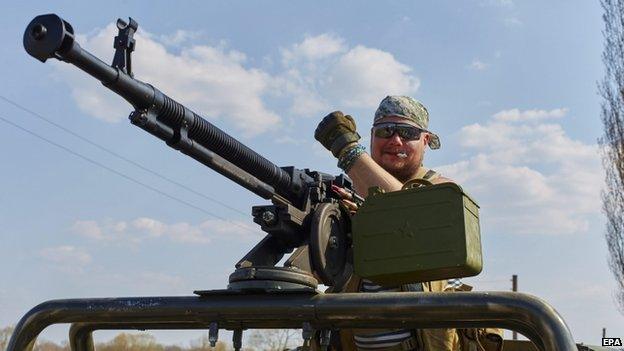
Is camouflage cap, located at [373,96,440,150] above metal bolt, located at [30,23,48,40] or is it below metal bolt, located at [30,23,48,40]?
above

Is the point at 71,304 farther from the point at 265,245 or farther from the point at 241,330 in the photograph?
the point at 265,245

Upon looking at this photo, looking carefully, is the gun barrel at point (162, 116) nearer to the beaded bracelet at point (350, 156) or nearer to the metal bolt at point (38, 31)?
the metal bolt at point (38, 31)

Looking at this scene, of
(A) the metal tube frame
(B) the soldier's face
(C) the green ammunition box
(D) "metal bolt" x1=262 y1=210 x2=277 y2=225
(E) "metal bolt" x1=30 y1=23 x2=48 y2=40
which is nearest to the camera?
(A) the metal tube frame

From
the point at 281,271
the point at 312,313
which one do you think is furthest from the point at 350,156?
the point at 312,313

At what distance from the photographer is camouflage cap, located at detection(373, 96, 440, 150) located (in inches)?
131

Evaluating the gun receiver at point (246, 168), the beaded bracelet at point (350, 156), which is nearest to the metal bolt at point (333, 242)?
the gun receiver at point (246, 168)

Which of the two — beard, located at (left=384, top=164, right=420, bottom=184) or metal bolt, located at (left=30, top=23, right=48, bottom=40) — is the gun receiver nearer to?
metal bolt, located at (left=30, top=23, right=48, bottom=40)

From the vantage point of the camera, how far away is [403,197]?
2078 mm

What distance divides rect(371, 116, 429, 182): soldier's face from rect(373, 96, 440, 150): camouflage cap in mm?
24

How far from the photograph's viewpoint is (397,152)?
3309 millimetres

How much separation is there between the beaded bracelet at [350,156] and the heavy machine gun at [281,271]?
197mm

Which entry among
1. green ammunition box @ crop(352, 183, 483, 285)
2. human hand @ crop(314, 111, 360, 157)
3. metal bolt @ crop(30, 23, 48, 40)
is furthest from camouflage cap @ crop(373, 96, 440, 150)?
metal bolt @ crop(30, 23, 48, 40)

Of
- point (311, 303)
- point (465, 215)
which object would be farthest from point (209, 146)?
point (311, 303)

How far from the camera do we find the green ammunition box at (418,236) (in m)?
1.99
